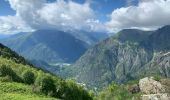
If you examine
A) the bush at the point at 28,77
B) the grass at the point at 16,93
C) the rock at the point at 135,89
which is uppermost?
the bush at the point at 28,77

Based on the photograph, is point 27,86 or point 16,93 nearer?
point 16,93

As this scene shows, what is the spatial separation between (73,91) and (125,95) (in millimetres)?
80016

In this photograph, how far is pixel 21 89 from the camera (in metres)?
63.5

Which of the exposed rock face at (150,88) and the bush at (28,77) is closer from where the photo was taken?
the bush at (28,77)

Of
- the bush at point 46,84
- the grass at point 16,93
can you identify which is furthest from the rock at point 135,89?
the grass at point 16,93

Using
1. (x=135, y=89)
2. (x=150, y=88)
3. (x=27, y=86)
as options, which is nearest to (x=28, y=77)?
(x=27, y=86)

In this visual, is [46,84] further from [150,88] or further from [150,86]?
[150,86]

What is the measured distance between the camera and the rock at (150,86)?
169 metres

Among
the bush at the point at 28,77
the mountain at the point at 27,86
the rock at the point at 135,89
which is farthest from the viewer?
the rock at the point at 135,89

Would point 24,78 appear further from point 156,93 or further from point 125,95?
point 125,95

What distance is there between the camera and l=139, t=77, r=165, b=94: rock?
554 feet

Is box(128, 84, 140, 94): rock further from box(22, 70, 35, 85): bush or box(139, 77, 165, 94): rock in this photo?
box(22, 70, 35, 85): bush

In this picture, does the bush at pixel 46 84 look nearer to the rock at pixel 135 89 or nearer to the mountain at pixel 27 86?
the mountain at pixel 27 86

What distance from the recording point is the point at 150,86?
174625mm
